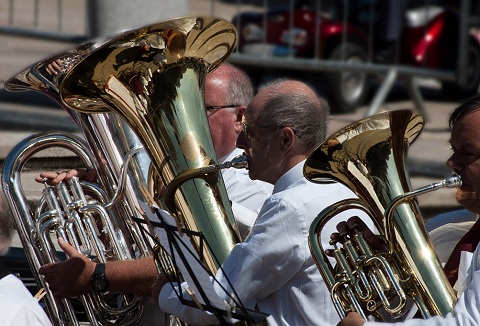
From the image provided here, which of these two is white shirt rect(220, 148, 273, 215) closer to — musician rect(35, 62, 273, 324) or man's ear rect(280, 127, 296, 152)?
musician rect(35, 62, 273, 324)

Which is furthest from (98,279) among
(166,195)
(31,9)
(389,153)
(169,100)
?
(31,9)

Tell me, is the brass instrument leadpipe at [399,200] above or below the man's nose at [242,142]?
below

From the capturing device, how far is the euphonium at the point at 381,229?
102 inches

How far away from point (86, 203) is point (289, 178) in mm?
798

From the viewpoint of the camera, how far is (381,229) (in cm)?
271

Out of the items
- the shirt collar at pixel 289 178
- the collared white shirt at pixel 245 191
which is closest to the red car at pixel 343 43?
the collared white shirt at pixel 245 191

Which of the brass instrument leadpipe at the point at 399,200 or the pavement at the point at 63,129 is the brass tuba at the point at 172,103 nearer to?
the brass instrument leadpipe at the point at 399,200

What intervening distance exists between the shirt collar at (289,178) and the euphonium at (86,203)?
0.58 meters

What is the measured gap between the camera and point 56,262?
3346 millimetres

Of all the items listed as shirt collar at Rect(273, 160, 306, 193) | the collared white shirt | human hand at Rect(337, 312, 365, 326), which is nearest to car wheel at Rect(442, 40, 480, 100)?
the collared white shirt

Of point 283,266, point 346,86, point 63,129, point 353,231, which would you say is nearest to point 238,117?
point 283,266

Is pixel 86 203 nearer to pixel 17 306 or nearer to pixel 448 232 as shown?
pixel 17 306

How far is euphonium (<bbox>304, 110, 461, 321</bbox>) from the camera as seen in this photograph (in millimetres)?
2596

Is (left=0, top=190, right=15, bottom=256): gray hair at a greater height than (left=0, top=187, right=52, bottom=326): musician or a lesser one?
greater
